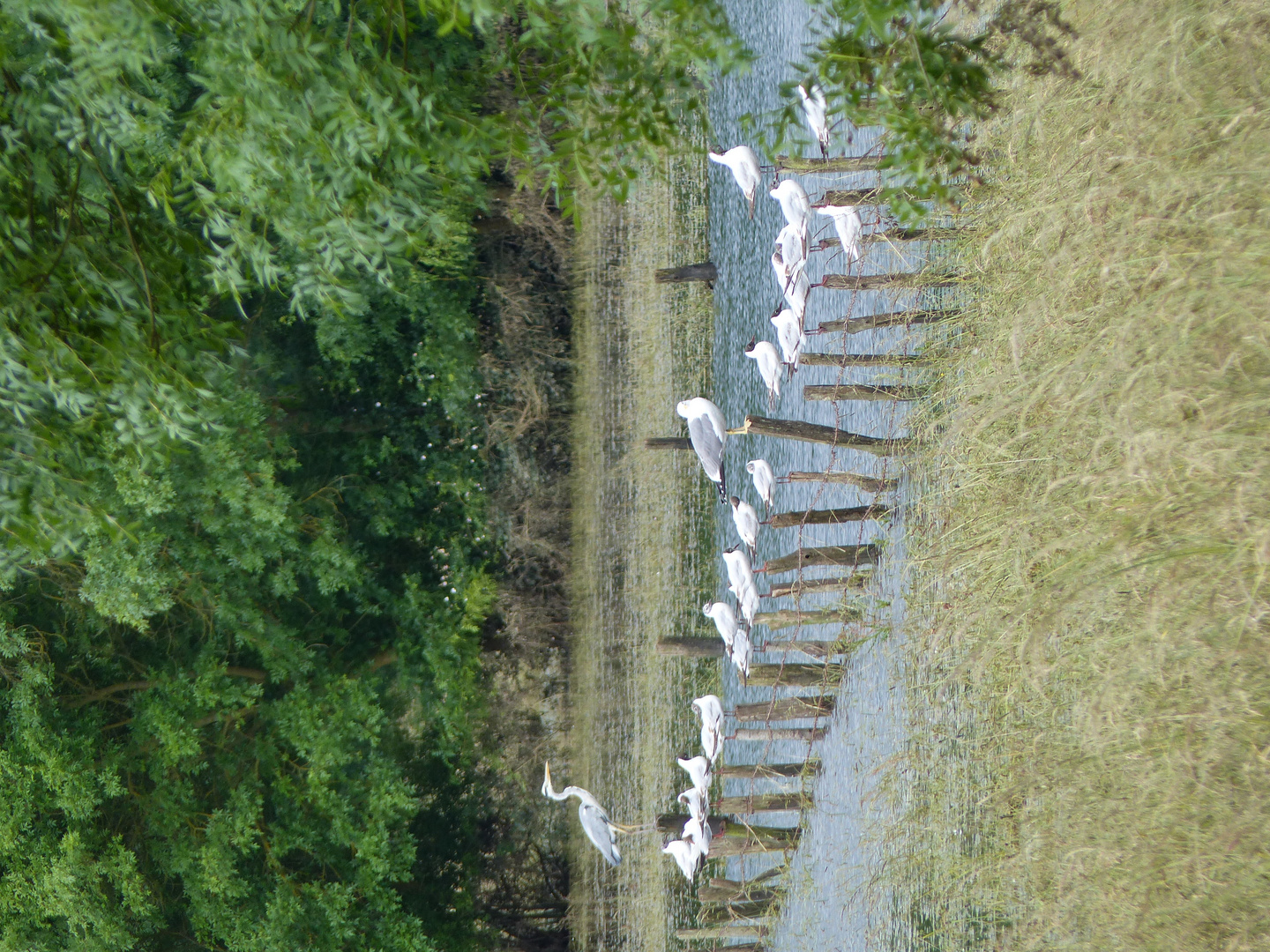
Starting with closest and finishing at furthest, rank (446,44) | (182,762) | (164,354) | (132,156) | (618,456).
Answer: (164,354)
(132,156)
(446,44)
(182,762)
(618,456)

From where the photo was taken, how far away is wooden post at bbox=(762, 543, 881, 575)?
502 centimetres

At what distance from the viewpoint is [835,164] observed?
212 inches

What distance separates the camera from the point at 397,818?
Answer: 6996mm

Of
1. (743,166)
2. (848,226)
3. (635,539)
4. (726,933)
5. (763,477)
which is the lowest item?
(726,933)

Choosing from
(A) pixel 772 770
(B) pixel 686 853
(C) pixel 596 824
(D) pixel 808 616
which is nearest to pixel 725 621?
(D) pixel 808 616

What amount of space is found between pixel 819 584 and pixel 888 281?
1.59m

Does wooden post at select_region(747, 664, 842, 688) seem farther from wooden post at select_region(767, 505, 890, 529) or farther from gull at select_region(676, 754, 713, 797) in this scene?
Answer: wooden post at select_region(767, 505, 890, 529)

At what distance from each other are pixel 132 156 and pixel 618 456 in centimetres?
393

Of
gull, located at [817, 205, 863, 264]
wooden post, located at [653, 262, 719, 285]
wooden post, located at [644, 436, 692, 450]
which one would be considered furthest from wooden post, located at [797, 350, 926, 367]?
wooden post, located at [653, 262, 719, 285]

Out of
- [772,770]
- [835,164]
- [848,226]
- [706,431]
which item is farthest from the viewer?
[772,770]

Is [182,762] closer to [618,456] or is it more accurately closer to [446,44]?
[618,456]

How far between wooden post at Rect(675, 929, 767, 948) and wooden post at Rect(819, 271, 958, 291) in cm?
334

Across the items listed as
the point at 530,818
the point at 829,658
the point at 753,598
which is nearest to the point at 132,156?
the point at 753,598

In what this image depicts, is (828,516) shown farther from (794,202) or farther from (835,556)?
(794,202)
